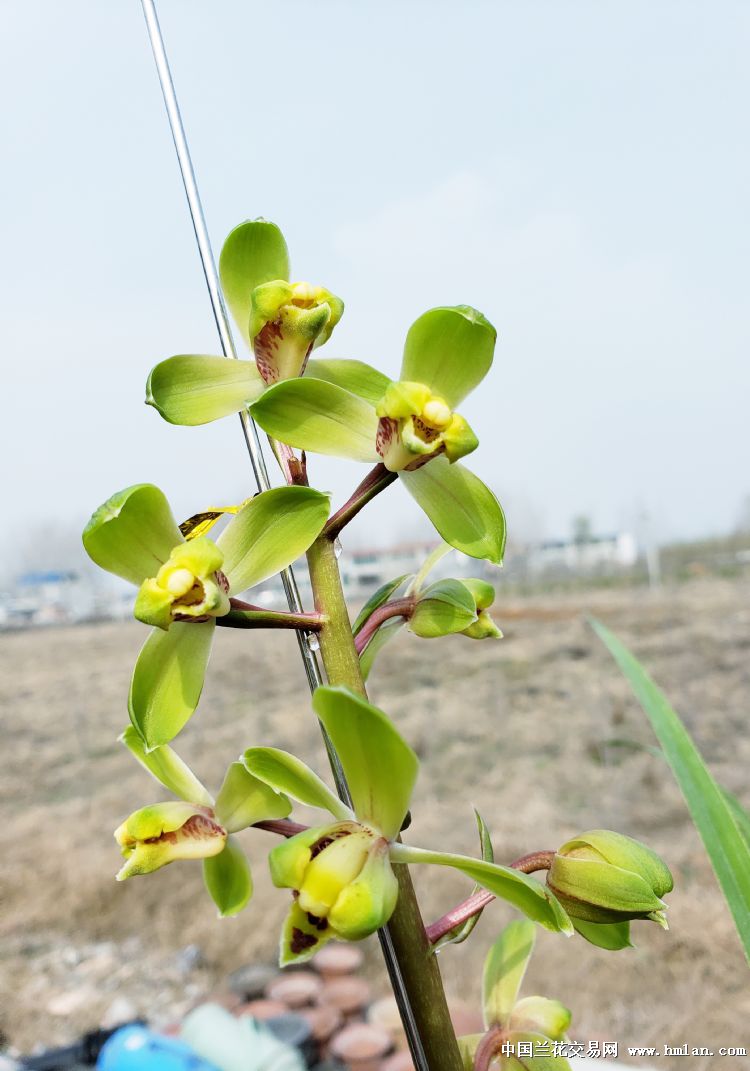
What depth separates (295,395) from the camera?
216 mm

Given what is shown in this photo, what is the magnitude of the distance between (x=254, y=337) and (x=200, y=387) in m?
0.02

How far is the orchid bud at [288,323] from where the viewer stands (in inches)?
9.0

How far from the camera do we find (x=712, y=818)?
304 mm

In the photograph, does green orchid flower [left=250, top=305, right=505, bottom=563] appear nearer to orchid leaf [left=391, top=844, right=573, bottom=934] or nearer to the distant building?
orchid leaf [left=391, top=844, right=573, bottom=934]

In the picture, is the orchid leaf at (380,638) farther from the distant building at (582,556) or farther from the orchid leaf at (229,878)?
the distant building at (582,556)

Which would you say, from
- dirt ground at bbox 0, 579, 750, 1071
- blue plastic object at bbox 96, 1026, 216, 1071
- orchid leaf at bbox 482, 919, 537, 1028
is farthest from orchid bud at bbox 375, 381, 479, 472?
dirt ground at bbox 0, 579, 750, 1071

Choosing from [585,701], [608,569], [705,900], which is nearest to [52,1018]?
[705,900]

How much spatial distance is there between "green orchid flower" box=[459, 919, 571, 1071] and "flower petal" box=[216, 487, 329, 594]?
0.19 meters

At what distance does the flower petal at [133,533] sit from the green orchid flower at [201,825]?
0.20ft

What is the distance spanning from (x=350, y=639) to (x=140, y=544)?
2.6 inches

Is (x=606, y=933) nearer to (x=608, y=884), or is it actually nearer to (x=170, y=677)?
(x=608, y=884)

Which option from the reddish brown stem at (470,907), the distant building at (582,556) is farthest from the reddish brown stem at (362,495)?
the distant building at (582,556)

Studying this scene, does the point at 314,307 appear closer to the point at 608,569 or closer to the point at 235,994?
the point at 235,994

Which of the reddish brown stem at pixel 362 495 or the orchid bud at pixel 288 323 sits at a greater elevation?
the orchid bud at pixel 288 323
